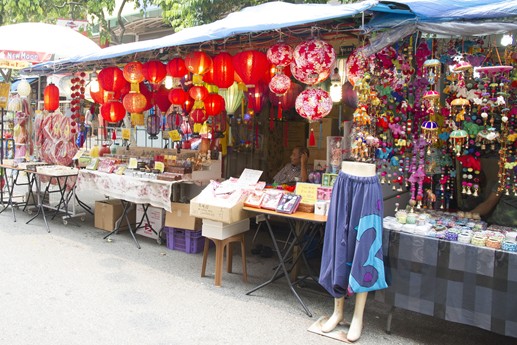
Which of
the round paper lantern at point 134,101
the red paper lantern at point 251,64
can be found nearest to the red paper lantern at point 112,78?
the round paper lantern at point 134,101

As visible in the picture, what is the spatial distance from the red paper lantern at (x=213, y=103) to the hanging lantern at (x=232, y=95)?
0.61ft

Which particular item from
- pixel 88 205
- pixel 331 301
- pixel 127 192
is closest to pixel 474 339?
pixel 331 301

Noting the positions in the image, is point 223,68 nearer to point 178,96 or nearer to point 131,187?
point 178,96

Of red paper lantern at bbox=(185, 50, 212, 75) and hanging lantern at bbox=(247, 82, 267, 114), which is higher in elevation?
red paper lantern at bbox=(185, 50, 212, 75)

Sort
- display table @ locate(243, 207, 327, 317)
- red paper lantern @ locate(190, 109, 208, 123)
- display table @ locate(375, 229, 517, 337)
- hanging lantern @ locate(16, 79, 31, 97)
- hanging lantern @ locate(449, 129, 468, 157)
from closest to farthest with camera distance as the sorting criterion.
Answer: display table @ locate(375, 229, 517, 337), hanging lantern @ locate(449, 129, 468, 157), display table @ locate(243, 207, 327, 317), red paper lantern @ locate(190, 109, 208, 123), hanging lantern @ locate(16, 79, 31, 97)

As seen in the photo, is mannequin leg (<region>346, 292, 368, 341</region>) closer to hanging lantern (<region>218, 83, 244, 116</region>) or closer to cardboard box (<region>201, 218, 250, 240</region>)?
cardboard box (<region>201, 218, 250, 240</region>)

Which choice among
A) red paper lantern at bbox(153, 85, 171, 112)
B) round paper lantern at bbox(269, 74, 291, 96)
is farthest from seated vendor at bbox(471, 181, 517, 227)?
red paper lantern at bbox(153, 85, 171, 112)

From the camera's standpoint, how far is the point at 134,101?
21.2 feet

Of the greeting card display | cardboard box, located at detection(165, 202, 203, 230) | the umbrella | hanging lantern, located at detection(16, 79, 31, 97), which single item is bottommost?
cardboard box, located at detection(165, 202, 203, 230)

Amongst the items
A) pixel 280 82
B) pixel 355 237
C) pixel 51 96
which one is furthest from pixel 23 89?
pixel 355 237

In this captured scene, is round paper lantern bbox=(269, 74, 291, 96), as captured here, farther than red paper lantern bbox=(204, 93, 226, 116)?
No

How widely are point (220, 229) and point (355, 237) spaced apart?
1.55 m

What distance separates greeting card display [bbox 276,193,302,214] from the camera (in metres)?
4.32

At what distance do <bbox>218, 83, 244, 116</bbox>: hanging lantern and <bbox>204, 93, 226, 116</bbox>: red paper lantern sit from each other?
19 cm
